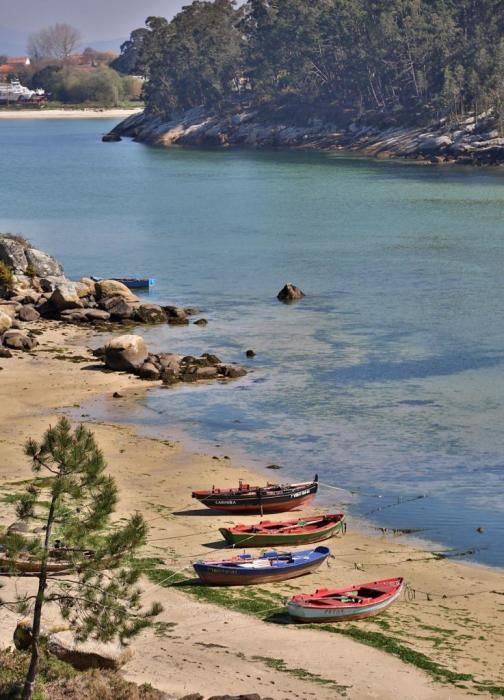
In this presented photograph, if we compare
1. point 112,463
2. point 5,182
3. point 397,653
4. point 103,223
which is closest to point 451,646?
point 397,653

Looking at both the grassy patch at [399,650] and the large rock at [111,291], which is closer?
the grassy patch at [399,650]

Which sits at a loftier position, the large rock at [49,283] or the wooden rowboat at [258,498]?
the large rock at [49,283]

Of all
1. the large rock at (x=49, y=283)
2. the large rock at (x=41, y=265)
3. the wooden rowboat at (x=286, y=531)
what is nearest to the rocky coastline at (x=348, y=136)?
the large rock at (x=41, y=265)

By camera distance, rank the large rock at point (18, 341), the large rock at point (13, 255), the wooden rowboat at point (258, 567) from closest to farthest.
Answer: the wooden rowboat at point (258, 567), the large rock at point (18, 341), the large rock at point (13, 255)

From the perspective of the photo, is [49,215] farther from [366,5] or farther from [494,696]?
[366,5]

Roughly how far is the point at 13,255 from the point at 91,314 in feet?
29.0

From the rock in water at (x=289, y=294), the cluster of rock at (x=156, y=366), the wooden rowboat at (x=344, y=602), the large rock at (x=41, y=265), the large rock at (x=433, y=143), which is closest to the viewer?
the wooden rowboat at (x=344, y=602)

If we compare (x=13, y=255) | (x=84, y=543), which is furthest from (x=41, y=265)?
(x=84, y=543)

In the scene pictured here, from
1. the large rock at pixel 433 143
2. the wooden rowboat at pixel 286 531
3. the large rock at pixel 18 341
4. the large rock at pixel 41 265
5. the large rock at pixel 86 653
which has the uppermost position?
the large rock at pixel 433 143

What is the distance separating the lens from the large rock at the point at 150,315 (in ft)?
182

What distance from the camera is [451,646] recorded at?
24.0 meters

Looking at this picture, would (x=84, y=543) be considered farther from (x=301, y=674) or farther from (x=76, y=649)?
(x=301, y=674)

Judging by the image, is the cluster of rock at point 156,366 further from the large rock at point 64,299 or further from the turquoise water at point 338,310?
the large rock at point 64,299

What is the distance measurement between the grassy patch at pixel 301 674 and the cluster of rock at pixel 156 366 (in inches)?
908
